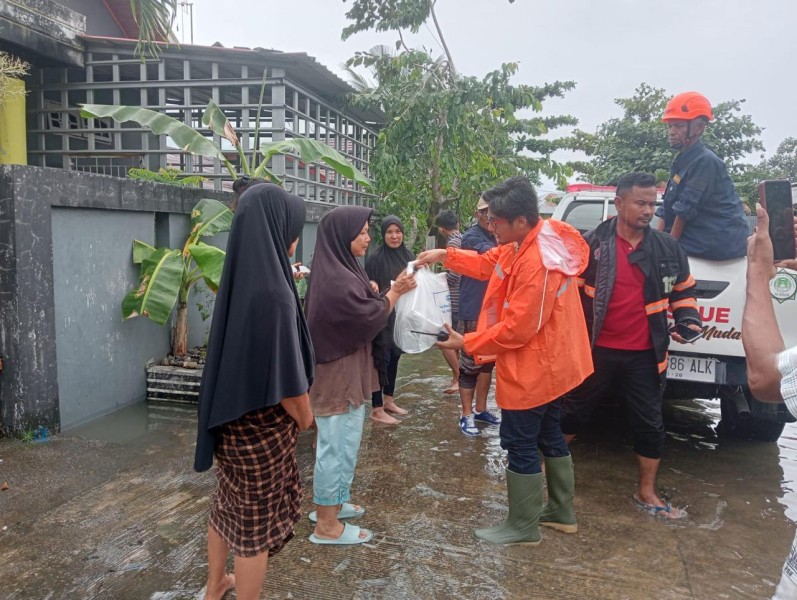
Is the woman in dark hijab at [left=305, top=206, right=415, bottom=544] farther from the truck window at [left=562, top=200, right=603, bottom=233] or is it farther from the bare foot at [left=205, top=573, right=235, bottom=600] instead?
the truck window at [left=562, top=200, right=603, bottom=233]

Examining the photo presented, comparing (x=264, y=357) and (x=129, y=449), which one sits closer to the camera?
(x=264, y=357)

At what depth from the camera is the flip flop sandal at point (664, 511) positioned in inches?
137

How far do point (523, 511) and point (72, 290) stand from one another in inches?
146

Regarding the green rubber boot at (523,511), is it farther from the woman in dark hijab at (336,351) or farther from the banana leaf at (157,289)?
the banana leaf at (157,289)

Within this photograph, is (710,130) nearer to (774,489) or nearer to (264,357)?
(774,489)

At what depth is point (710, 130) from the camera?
51.3 ft

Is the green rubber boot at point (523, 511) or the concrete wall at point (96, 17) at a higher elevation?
the concrete wall at point (96, 17)

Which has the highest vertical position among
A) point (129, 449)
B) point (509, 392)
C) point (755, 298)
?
point (755, 298)

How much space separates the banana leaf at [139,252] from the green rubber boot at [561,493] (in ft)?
12.7

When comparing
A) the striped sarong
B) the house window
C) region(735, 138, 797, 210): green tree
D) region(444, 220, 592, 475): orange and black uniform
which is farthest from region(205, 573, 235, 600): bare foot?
region(735, 138, 797, 210): green tree

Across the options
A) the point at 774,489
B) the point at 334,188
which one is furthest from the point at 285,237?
the point at 334,188

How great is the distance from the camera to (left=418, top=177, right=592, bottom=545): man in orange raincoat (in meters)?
2.98

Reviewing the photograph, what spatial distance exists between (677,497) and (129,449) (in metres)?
3.79

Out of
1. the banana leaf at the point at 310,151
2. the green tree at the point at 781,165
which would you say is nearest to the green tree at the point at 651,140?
the green tree at the point at 781,165
